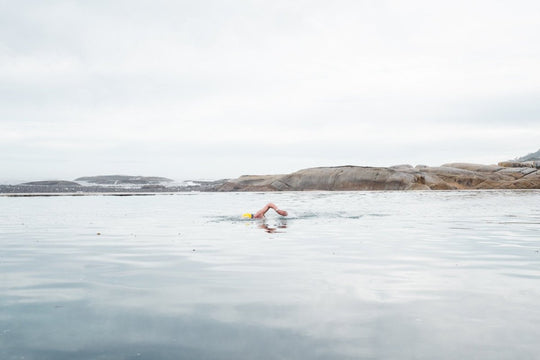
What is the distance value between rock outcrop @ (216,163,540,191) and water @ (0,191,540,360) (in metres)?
48.1

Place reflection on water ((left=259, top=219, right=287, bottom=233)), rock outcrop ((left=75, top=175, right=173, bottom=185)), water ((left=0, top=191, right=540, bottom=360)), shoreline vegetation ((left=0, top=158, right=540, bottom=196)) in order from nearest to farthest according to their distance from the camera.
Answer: water ((left=0, top=191, right=540, bottom=360)) → reflection on water ((left=259, top=219, right=287, bottom=233)) → shoreline vegetation ((left=0, top=158, right=540, bottom=196)) → rock outcrop ((left=75, top=175, right=173, bottom=185))

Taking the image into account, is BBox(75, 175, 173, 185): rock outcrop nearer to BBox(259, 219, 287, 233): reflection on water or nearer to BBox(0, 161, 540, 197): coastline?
BBox(0, 161, 540, 197): coastline

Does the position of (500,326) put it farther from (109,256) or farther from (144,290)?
(109,256)

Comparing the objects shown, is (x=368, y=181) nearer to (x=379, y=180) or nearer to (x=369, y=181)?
(x=369, y=181)

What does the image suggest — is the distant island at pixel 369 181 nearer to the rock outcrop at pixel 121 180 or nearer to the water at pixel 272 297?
the rock outcrop at pixel 121 180

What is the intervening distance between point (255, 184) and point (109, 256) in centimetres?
5307

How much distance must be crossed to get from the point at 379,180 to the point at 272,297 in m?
57.5

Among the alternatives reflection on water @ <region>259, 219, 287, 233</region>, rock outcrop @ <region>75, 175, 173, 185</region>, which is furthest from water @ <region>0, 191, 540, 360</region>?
rock outcrop @ <region>75, 175, 173, 185</region>

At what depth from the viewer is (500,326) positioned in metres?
5.65

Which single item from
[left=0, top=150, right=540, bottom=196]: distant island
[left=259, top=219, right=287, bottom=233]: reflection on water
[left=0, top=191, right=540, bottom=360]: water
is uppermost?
[left=0, top=150, right=540, bottom=196]: distant island

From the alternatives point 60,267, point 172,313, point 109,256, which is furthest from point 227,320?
point 109,256

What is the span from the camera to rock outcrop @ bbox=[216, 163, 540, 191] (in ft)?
205

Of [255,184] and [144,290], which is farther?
[255,184]

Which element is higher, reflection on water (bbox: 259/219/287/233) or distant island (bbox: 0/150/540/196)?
distant island (bbox: 0/150/540/196)
